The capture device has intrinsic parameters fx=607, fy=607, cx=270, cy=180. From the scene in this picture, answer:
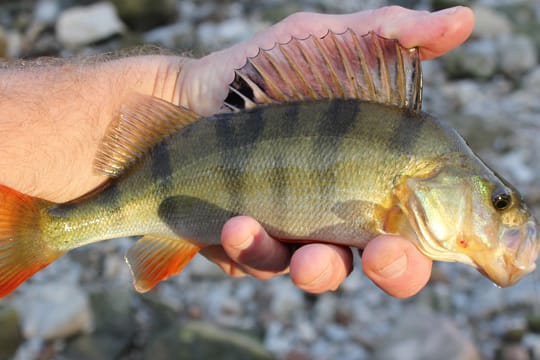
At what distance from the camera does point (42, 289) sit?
18.8ft

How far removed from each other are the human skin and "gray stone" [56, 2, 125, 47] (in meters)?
8.61

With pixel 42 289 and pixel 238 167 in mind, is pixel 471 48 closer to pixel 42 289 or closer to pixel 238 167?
pixel 42 289

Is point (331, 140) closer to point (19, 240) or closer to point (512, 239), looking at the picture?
point (512, 239)

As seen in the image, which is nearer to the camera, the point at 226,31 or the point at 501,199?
the point at 501,199

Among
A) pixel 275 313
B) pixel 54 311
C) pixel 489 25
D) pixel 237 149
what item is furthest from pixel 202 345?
pixel 489 25

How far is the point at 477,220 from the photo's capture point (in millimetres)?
2314

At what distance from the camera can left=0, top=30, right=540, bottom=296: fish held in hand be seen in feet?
7.69

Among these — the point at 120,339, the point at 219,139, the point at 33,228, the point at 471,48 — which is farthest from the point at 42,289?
the point at 471,48

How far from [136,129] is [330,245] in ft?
3.36

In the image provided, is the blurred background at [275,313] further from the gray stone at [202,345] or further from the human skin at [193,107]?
the human skin at [193,107]

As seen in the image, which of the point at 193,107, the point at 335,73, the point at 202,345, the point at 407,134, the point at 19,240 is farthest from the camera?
the point at 202,345

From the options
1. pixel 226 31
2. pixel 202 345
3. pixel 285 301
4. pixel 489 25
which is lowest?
pixel 226 31

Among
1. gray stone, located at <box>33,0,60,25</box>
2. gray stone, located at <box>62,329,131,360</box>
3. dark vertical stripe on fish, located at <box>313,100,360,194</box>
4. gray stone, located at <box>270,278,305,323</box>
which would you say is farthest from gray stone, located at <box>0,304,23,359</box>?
gray stone, located at <box>33,0,60,25</box>

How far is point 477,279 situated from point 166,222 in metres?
3.87
